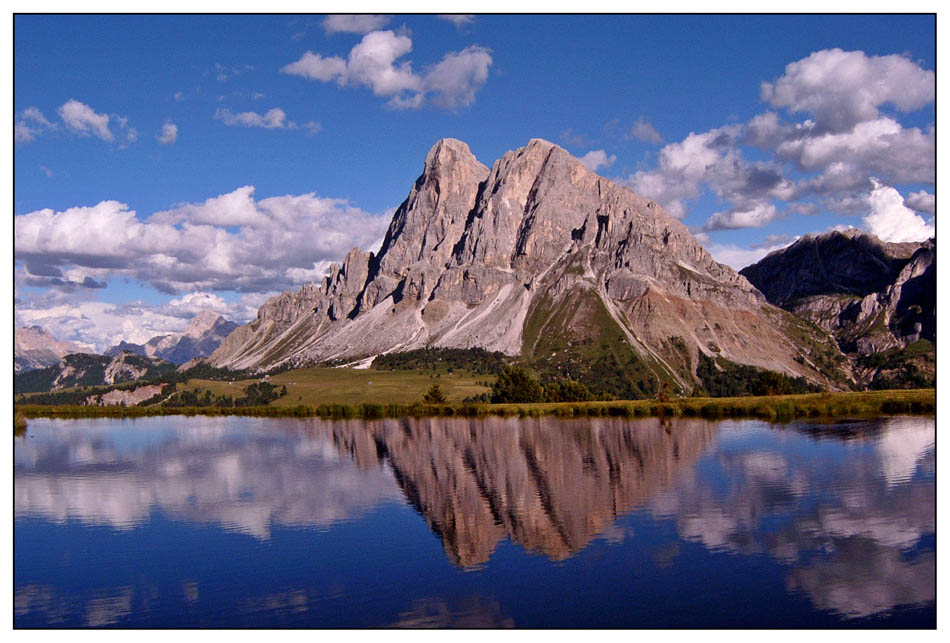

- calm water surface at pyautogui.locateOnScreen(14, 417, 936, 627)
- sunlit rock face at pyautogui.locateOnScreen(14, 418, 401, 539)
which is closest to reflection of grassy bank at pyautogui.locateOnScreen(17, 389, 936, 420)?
calm water surface at pyautogui.locateOnScreen(14, 417, 936, 627)

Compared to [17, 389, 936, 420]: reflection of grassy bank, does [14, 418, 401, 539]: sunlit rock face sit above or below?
below

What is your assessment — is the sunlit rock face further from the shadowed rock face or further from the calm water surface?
the shadowed rock face

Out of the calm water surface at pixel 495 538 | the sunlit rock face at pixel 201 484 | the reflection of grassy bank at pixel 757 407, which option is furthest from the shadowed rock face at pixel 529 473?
the reflection of grassy bank at pixel 757 407

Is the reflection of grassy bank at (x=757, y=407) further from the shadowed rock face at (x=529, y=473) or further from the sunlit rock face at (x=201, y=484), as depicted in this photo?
the sunlit rock face at (x=201, y=484)

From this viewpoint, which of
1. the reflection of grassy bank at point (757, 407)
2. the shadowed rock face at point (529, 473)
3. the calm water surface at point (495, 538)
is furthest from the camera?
the reflection of grassy bank at point (757, 407)

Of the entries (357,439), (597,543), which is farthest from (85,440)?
(597,543)

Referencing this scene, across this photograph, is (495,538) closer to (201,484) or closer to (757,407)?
(201,484)
